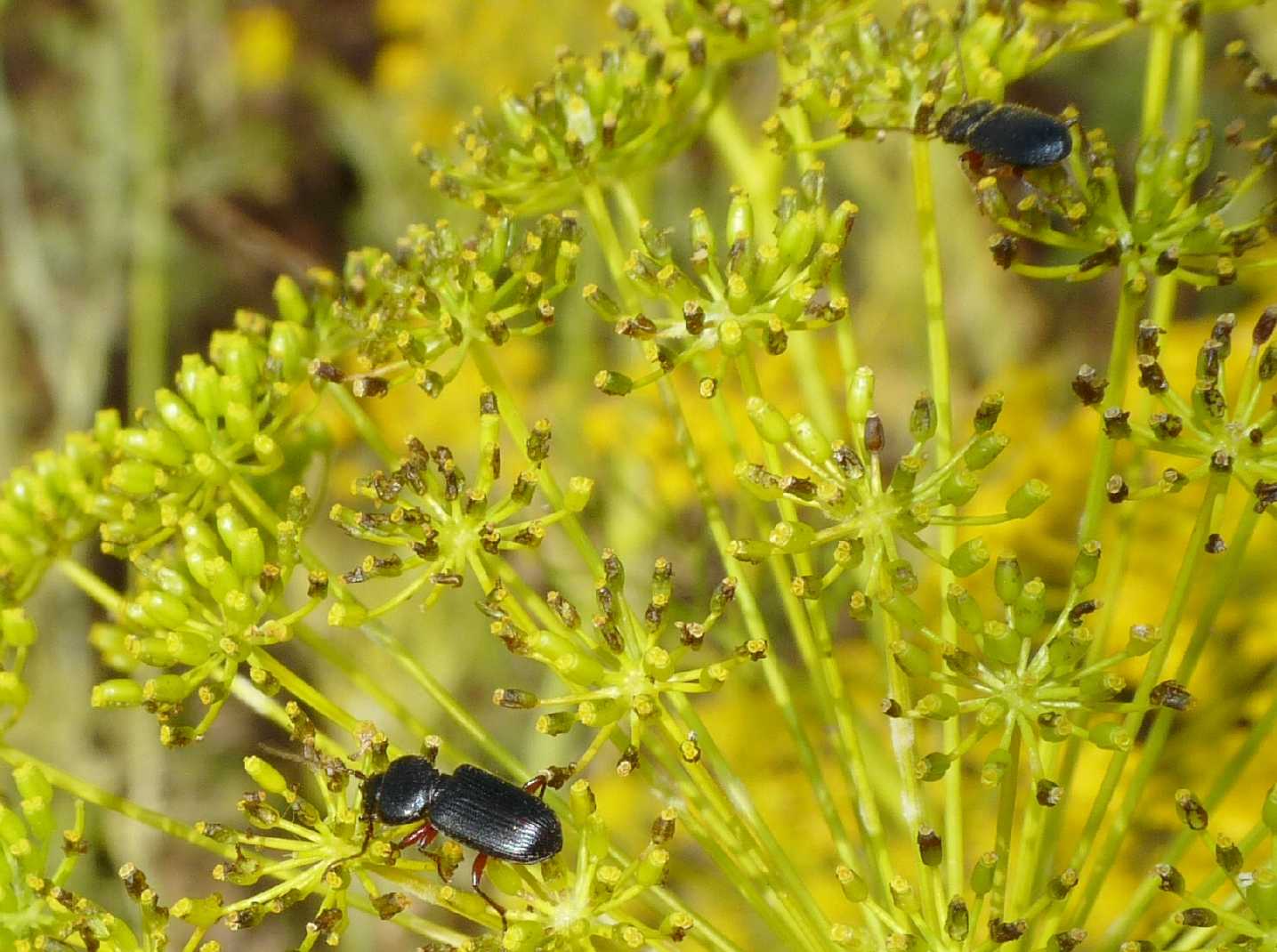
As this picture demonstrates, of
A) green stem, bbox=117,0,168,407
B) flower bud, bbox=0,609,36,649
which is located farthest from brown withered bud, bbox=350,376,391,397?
green stem, bbox=117,0,168,407

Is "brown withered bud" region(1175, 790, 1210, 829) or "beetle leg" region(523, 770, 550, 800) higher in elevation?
"beetle leg" region(523, 770, 550, 800)

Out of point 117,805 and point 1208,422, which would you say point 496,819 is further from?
point 1208,422

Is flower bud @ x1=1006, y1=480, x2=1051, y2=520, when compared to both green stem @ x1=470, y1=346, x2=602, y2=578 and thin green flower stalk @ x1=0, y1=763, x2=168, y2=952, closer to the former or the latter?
green stem @ x1=470, y1=346, x2=602, y2=578

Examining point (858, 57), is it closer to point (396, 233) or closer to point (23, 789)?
point (23, 789)

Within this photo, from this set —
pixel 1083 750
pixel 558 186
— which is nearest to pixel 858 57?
pixel 558 186

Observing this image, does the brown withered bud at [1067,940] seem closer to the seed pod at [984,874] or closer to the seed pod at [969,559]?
the seed pod at [984,874]

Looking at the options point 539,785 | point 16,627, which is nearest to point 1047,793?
point 539,785
